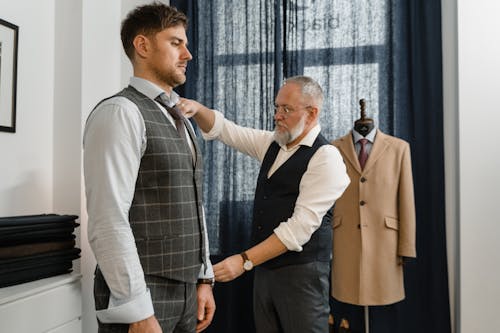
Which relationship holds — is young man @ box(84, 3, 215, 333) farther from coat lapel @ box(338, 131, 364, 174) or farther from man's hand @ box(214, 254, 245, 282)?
coat lapel @ box(338, 131, 364, 174)

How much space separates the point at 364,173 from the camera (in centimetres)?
244

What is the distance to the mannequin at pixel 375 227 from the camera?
2.38 metres

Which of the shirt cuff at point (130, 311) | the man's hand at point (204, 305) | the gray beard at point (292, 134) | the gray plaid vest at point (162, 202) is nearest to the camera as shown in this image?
the shirt cuff at point (130, 311)

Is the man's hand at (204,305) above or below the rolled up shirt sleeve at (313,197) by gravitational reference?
below

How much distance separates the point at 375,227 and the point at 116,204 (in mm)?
1691

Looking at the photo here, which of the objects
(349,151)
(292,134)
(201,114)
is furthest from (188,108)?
(349,151)

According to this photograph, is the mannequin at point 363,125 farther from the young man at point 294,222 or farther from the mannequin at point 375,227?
the young man at point 294,222

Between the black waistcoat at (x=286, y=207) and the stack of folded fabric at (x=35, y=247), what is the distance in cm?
83

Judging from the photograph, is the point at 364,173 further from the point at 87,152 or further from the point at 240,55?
the point at 87,152

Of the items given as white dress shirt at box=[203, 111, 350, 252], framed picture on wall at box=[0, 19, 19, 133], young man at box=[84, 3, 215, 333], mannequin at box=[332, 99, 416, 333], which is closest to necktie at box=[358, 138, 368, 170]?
mannequin at box=[332, 99, 416, 333]

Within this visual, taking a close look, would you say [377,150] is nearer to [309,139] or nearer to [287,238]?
[309,139]

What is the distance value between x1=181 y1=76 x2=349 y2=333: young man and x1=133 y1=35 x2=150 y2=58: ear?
69cm

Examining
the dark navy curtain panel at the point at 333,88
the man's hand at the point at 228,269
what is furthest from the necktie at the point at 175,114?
the dark navy curtain panel at the point at 333,88

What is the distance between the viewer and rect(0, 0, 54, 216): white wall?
1.89 meters
